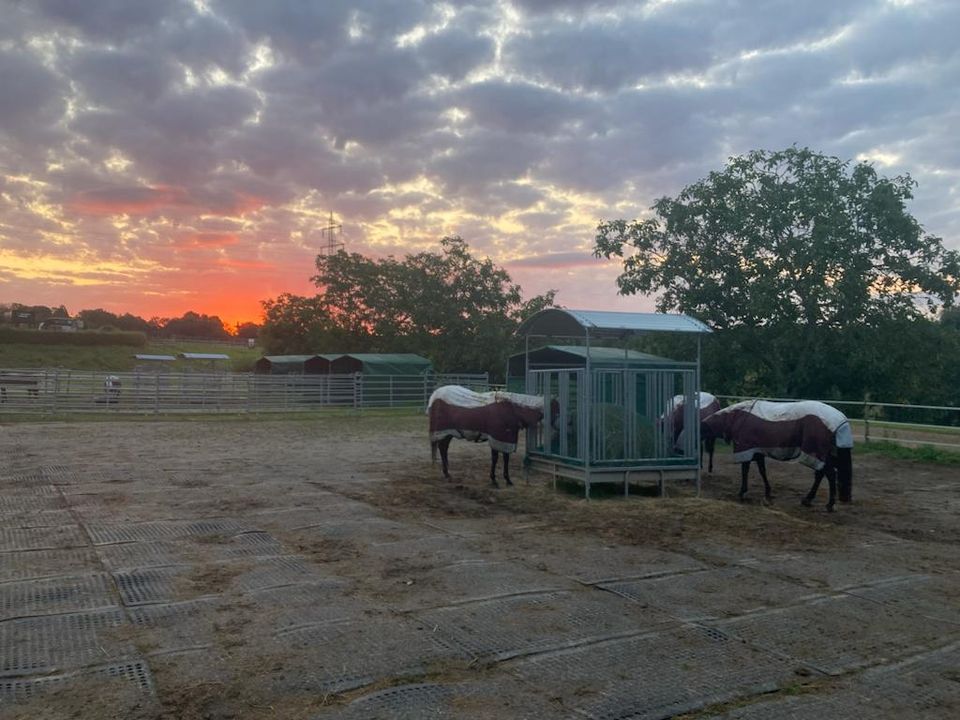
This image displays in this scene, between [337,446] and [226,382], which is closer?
[337,446]

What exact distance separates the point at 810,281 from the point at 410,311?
23.1 m

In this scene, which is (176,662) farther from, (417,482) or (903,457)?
(903,457)

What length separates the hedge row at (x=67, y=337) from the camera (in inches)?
1805

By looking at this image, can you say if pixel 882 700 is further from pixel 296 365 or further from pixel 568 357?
pixel 296 365

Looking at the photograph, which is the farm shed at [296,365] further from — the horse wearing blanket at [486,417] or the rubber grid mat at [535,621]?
the rubber grid mat at [535,621]

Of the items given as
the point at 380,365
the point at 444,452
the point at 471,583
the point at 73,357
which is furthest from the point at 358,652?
the point at 73,357

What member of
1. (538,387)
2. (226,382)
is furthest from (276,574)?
(226,382)

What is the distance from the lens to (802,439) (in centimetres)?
913

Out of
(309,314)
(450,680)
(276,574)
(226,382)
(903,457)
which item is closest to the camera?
(450,680)

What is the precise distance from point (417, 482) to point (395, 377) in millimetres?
19912

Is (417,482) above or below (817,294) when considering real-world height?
below

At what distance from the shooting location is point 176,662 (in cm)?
383

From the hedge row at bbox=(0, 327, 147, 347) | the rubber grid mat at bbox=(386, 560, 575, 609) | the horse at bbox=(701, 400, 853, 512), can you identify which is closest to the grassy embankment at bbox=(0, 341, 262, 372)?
the hedge row at bbox=(0, 327, 147, 347)

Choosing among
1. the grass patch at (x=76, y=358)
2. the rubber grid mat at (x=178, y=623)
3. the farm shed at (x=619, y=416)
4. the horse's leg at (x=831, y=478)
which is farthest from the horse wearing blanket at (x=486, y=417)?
the grass patch at (x=76, y=358)
